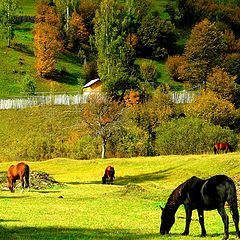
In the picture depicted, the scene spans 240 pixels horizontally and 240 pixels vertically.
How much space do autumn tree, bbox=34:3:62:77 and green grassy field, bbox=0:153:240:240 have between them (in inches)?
2240

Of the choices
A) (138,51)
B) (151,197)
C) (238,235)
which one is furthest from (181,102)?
(238,235)

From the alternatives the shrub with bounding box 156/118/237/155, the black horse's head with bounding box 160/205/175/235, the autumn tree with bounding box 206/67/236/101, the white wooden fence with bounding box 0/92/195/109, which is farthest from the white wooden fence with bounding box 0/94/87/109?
the black horse's head with bounding box 160/205/175/235

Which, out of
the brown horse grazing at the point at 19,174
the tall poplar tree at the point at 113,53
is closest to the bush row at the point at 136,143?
the tall poplar tree at the point at 113,53

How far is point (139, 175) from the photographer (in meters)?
53.5

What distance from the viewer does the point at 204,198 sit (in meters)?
16.6

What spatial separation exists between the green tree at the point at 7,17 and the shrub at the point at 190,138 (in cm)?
5245

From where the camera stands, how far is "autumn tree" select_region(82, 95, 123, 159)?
75.1 metres

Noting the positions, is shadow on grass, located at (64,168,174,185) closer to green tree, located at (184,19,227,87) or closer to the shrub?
the shrub

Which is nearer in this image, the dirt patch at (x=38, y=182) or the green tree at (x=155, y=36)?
the dirt patch at (x=38, y=182)

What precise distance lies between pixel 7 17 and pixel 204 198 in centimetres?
10812

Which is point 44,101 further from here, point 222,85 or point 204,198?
point 204,198

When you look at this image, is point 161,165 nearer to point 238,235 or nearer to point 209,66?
point 238,235

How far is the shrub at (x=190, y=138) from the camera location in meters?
73.4

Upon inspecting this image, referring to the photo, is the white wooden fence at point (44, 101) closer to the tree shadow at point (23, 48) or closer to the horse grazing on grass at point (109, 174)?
the tree shadow at point (23, 48)
